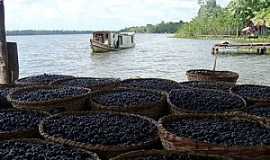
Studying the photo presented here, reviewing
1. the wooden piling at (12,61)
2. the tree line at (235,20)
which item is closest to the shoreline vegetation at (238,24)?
the tree line at (235,20)

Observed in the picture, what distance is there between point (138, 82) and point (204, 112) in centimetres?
165

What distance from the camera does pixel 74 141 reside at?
2.82 m

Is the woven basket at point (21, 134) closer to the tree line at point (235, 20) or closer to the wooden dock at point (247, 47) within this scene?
the wooden dock at point (247, 47)

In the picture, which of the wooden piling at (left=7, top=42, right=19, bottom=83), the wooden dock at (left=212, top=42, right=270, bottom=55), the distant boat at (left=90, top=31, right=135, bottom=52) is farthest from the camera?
the distant boat at (left=90, top=31, right=135, bottom=52)

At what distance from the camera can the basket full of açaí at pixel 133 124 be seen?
8.56 feet

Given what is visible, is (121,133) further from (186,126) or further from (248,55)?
(248,55)

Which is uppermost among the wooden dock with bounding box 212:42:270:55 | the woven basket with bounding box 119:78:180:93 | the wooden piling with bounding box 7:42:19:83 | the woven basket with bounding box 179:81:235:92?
the wooden piling with bounding box 7:42:19:83

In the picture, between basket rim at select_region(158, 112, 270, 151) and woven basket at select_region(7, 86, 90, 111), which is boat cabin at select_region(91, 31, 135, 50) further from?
basket rim at select_region(158, 112, 270, 151)

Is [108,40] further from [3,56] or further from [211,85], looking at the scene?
[211,85]

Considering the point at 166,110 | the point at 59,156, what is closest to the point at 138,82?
the point at 166,110

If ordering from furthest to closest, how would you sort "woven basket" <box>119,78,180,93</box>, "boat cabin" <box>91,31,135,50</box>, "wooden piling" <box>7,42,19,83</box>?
"boat cabin" <box>91,31,135,50</box> < "wooden piling" <box>7,42,19,83</box> < "woven basket" <box>119,78,180,93</box>

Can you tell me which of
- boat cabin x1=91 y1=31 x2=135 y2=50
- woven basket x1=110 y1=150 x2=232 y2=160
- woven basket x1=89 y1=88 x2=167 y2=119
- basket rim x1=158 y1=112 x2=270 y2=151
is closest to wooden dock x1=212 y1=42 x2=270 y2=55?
boat cabin x1=91 y1=31 x2=135 y2=50

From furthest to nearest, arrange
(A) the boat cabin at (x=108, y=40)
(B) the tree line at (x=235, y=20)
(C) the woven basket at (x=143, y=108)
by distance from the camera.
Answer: (B) the tree line at (x=235, y=20)
(A) the boat cabin at (x=108, y=40)
(C) the woven basket at (x=143, y=108)

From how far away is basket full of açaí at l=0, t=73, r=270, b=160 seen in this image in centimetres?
261
